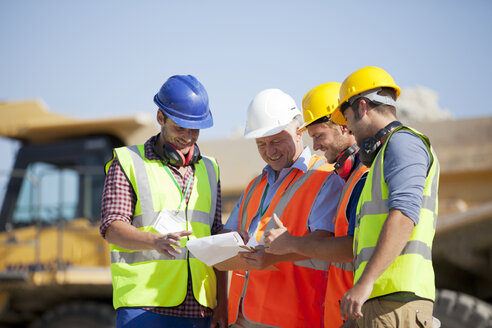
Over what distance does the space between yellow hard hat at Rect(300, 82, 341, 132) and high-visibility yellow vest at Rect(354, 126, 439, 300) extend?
29.6 inches

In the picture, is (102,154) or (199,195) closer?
(199,195)

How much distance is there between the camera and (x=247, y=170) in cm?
798

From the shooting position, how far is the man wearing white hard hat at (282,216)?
2.84m

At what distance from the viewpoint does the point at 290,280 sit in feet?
9.54

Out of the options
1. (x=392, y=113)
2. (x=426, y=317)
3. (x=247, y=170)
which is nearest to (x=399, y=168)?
(x=392, y=113)

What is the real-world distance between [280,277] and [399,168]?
104 centimetres

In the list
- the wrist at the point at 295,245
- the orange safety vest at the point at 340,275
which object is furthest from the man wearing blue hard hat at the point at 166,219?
the orange safety vest at the point at 340,275

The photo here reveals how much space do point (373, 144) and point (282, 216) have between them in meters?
0.78

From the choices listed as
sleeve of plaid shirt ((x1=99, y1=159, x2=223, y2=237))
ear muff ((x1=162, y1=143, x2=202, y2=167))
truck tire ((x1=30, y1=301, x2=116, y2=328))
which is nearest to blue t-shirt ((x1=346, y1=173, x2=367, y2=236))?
ear muff ((x1=162, y1=143, x2=202, y2=167))

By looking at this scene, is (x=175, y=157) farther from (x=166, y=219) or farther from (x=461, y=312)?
(x=461, y=312)

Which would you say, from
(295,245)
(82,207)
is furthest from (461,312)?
(82,207)

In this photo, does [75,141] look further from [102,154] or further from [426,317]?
[426,317]

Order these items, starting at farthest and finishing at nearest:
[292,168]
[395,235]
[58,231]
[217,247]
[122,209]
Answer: [58,231]
[292,168]
[122,209]
[217,247]
[395,235]

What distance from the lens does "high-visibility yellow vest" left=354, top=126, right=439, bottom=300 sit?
7.17ft
